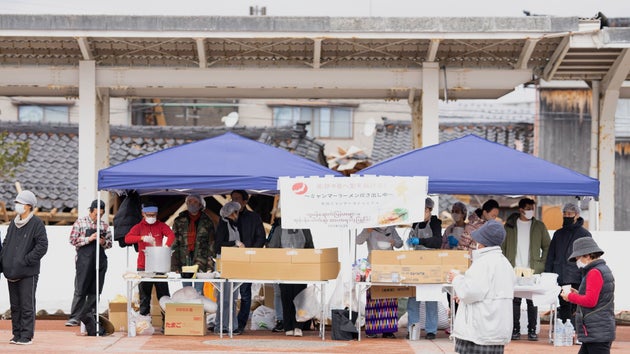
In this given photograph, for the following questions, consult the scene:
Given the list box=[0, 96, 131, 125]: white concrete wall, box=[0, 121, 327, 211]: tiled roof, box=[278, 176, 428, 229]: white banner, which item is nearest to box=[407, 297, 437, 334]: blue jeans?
box=[278, 176, 428, 229]: white banner

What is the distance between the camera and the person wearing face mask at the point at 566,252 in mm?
14898

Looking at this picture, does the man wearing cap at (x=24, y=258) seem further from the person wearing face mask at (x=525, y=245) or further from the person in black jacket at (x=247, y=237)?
the person wearing face mask at (x=525, y=245)

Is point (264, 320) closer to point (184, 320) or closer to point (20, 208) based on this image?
point (184, 320)

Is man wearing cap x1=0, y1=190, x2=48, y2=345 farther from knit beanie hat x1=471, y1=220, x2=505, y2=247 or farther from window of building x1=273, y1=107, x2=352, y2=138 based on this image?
window of building x1=273, y1=107, x2=352, y2=138

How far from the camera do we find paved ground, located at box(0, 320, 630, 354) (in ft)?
44.3

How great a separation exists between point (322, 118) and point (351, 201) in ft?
105

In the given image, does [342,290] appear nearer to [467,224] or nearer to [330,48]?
[467,224]

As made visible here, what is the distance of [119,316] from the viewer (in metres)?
15.6

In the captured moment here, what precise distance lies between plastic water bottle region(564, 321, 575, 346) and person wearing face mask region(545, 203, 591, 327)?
0.61 feet

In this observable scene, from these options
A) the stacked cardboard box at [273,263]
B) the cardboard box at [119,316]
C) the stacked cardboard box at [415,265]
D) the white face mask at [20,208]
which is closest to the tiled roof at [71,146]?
the cardboard box at [119,316]

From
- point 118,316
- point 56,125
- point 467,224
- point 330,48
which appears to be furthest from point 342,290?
point 56,125

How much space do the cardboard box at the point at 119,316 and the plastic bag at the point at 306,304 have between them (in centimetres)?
219

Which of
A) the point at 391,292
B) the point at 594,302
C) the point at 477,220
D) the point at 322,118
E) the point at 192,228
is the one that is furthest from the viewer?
the point at 322,118

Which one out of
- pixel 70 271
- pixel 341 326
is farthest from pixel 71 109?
pixel 341 326
